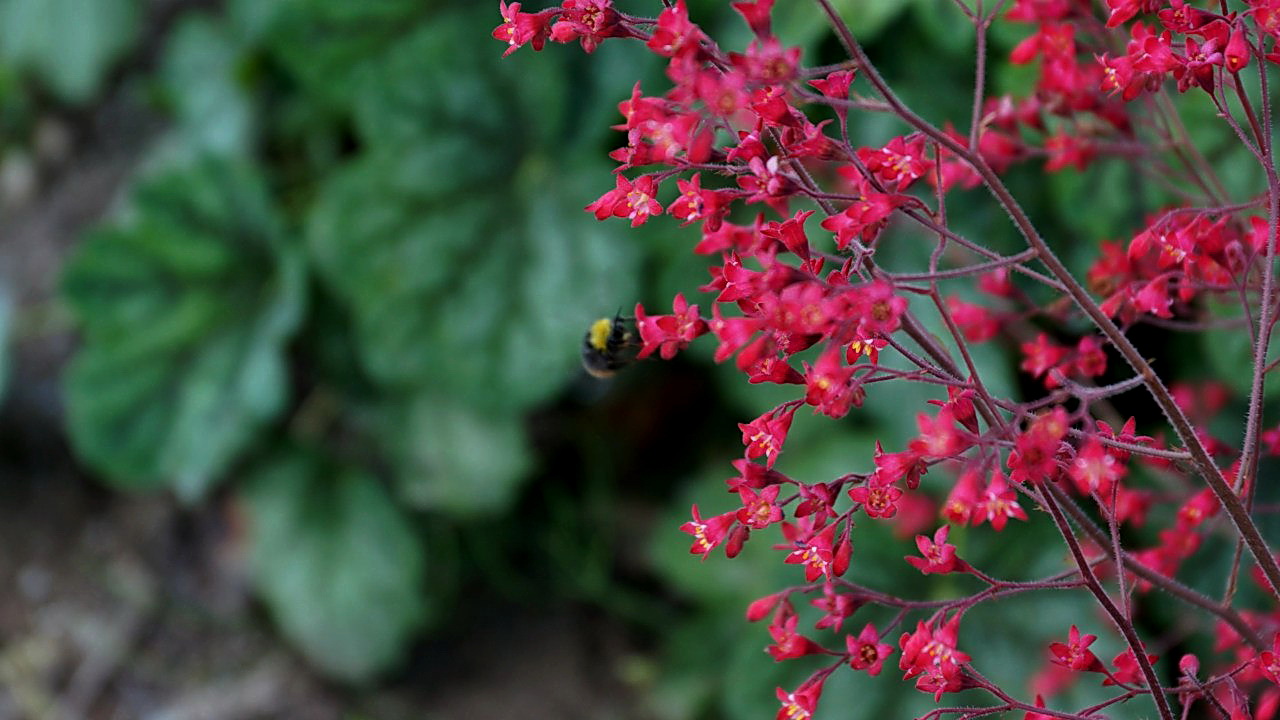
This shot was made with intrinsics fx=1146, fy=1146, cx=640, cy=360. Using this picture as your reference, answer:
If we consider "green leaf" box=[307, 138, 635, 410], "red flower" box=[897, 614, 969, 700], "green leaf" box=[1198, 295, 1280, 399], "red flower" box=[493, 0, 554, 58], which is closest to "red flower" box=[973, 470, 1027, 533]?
"red flower" box=[897, 614, 969, 700]

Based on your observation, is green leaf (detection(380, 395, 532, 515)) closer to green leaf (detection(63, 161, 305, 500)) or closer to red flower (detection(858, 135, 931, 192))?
green leaf (detection(63, 161, 305, 500))

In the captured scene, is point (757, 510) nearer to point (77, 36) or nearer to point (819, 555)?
point (819, 555)

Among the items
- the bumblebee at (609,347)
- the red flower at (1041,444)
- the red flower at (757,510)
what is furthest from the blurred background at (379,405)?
the red flower at (1041,444)

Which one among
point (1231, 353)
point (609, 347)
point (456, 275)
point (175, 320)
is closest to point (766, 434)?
point (609, 347)

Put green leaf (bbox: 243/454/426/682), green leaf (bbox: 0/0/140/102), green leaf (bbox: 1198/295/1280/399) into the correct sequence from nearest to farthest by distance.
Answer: green leaf (bbox: 1198/295/1280/399), green leaf (bbox: 243/454/426/682), green leaf (bbox: 0/0/140/102)

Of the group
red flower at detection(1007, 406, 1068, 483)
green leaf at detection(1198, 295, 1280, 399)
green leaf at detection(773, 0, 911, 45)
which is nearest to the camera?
red flower at detection(1007, 406, 1068, 483)

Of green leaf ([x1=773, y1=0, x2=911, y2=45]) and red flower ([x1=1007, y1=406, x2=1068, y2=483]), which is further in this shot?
green leaf ([x1=773, y1=0, x2=911, y2=45])

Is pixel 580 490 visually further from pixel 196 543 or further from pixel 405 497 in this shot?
pixel 196 543

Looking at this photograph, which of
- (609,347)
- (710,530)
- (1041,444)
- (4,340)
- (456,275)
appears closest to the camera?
(1041,444)
